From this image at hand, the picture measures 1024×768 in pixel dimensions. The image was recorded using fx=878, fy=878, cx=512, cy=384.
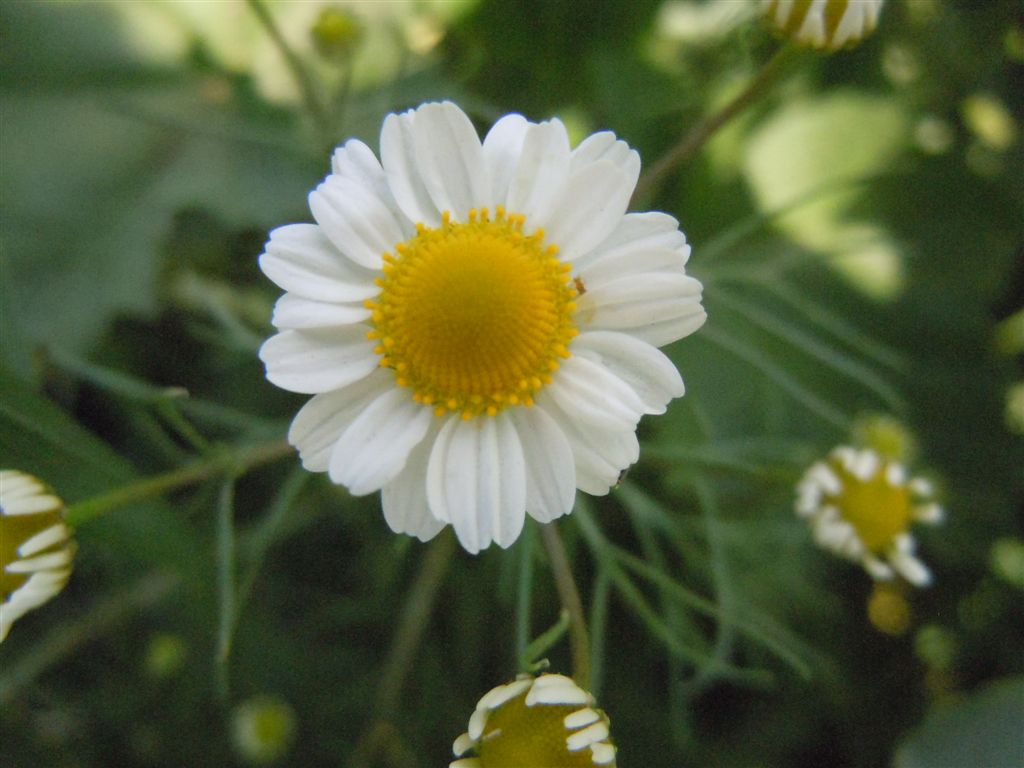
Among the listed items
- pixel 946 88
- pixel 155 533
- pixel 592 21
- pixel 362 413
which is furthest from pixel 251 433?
pixel 946 88

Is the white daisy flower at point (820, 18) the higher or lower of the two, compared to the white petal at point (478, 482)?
higher

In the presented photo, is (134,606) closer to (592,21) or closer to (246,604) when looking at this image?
(246,604)

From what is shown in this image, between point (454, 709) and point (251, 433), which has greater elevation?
point (251, 433)

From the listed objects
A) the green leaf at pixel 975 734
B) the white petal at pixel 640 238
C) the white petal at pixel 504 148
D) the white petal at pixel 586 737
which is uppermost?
the white petal at pixel 504 148

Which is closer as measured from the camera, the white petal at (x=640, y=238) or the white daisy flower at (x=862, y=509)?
the white petal at (x=640, y=238)

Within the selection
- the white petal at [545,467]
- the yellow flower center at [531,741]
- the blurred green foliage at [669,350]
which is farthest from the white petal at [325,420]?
the blurred green foliage at [669,350]

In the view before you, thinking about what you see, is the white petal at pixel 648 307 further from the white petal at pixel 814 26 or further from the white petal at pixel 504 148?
the white petal at pixel 814 26

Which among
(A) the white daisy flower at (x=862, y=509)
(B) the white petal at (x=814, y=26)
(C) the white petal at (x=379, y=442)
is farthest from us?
(A) the white daisy flower at (x=862, y=509)

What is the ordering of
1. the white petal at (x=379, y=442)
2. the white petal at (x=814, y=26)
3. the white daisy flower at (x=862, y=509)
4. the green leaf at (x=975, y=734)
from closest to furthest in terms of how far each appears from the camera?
the white petal at (x=379, y=442), the white petal at (x=814, y=26), the white daisy flower at (x=862, y=509), the green leaf at (x=975, y=734)
